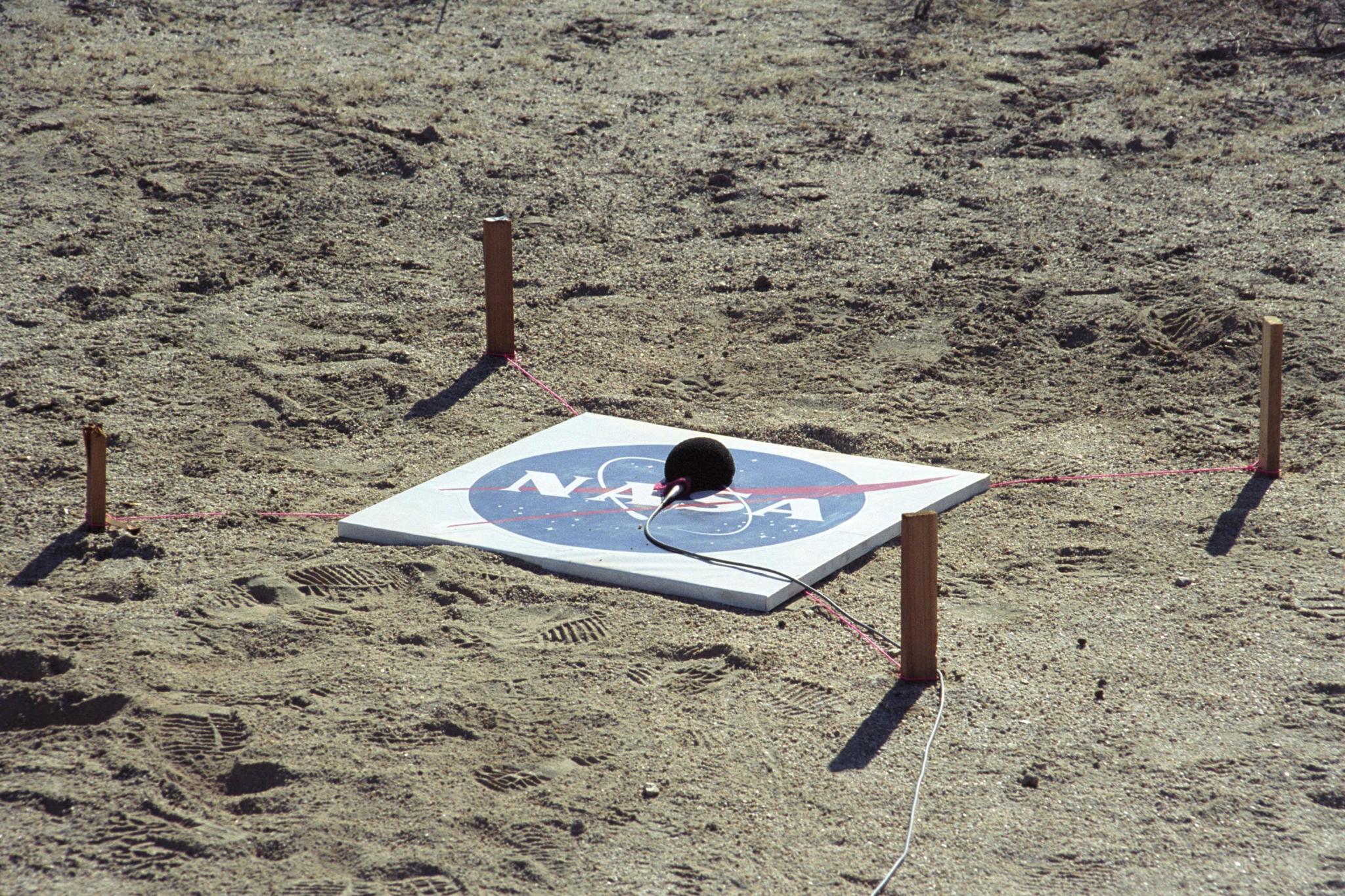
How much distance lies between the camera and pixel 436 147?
1045cm

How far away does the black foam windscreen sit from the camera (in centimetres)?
600

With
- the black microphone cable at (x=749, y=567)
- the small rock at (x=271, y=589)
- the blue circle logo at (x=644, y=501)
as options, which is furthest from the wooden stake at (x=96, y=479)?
the black microphone cable at (x=749, y=567)

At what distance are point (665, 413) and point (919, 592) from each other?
118 inches

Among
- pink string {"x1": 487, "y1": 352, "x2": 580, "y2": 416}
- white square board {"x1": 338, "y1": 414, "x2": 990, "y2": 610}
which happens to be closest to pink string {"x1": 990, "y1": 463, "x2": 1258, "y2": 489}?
white square board {"x1": 338, "y1": 414, "x2": 990, "y2": 610}

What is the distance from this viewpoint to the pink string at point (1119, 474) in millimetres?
6406

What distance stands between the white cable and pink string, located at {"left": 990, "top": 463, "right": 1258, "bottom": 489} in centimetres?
201

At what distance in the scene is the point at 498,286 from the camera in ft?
25.5

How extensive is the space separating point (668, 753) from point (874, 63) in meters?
8.97

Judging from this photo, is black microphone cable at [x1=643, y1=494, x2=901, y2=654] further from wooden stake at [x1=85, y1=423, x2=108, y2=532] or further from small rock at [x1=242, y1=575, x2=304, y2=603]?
wooden stake at [x1=85, y1=423, x2=108, y2=532]

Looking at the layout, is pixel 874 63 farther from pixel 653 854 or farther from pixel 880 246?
pixel 653 854

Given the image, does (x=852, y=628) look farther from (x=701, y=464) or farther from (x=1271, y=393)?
(x=1271, y=393)

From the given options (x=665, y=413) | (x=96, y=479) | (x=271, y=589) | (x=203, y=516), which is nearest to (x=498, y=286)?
(x=665, y=413)

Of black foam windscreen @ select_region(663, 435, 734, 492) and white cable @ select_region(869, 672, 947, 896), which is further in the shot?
black foam windscreen @ select_region(663, 435, 734, 492)

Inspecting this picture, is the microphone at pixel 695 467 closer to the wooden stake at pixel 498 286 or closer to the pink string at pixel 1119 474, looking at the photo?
the pink string at pixel 1119 474
